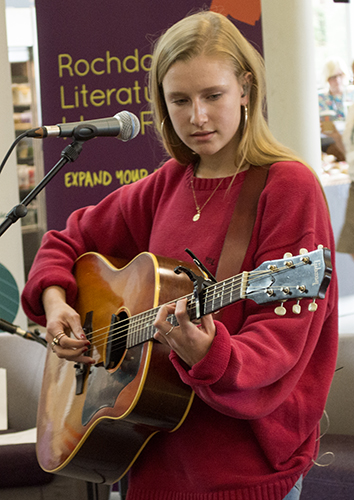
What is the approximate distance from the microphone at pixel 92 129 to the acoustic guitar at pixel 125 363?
31 centimetres

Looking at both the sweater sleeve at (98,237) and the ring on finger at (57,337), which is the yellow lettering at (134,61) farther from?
the ring on finger at (57,337)

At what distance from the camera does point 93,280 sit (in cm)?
183

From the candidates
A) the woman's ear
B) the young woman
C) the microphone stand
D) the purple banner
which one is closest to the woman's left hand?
the young woman

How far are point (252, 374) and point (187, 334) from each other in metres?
0.14

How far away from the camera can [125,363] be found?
151 centimetres

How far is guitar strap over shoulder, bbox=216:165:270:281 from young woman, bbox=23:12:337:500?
0.06ft

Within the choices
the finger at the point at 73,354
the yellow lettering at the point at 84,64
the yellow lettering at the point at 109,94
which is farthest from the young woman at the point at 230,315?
the yellow lettering at the point at 84,64

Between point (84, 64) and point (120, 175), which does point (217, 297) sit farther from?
point (84, 64)

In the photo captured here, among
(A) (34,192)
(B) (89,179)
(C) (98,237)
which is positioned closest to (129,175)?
(B) (89,179)

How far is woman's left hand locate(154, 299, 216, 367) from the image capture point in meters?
1.12

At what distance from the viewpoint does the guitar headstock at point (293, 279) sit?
102 centimetres

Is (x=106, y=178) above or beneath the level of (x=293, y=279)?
above

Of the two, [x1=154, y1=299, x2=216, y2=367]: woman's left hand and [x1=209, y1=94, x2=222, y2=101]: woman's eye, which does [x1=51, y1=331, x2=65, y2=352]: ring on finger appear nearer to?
[x1=154, y1=299, x2=216, y2=367]: woman's left hand

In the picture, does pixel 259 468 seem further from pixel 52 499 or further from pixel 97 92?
pixel 97 92
